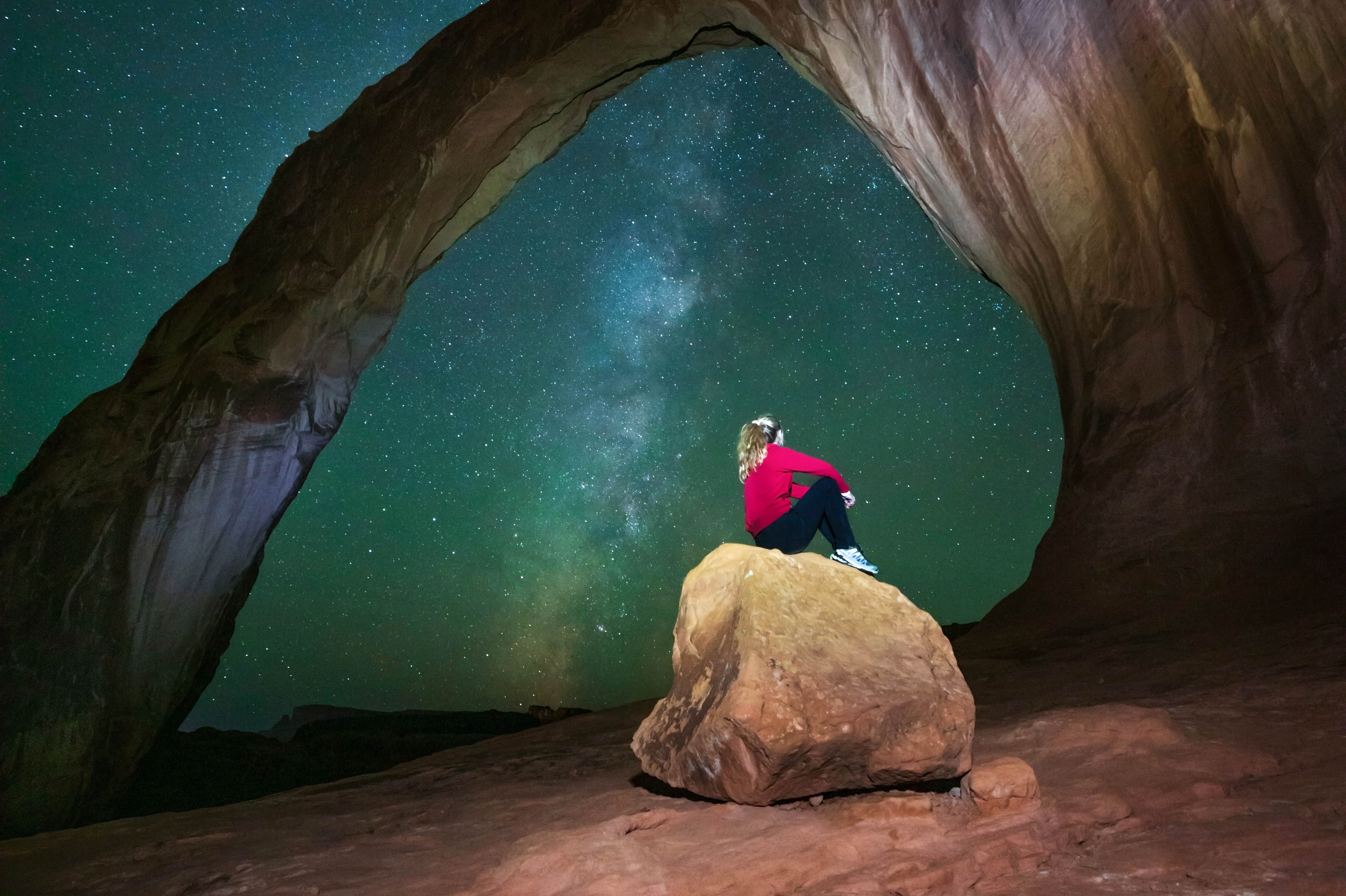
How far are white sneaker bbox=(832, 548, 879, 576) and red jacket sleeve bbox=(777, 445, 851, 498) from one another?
314mm

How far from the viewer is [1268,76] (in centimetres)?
496

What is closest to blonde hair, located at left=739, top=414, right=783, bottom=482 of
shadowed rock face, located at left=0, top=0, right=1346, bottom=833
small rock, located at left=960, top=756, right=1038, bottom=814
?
small rock, located at left=960, top=756, right=1038, bottom=814

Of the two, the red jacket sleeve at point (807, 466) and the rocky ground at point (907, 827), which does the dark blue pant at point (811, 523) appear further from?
the rocky ground at point (907, 827)

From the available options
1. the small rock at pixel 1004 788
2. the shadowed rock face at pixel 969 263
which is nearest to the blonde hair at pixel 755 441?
the small rock at pixel 1004 788

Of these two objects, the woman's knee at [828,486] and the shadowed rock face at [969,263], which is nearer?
the woman's knee at [828,486]

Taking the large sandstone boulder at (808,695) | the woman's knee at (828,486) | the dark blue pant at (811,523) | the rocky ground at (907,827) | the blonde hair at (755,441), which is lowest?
the rocky ground at (907,827)

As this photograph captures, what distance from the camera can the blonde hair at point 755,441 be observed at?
4.18m

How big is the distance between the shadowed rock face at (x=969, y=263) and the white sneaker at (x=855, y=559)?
250 cm

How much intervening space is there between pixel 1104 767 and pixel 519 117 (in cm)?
826

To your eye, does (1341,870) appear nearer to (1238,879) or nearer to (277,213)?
(1238,879)

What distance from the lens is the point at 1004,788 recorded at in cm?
211

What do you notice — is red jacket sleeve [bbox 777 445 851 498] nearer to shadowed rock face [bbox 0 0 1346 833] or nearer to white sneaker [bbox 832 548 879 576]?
white sneaker [bbox 832 548 879 576]

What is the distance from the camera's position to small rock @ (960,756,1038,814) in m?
2.09

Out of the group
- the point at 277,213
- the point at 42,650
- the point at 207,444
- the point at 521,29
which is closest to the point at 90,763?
the point at 42,650
